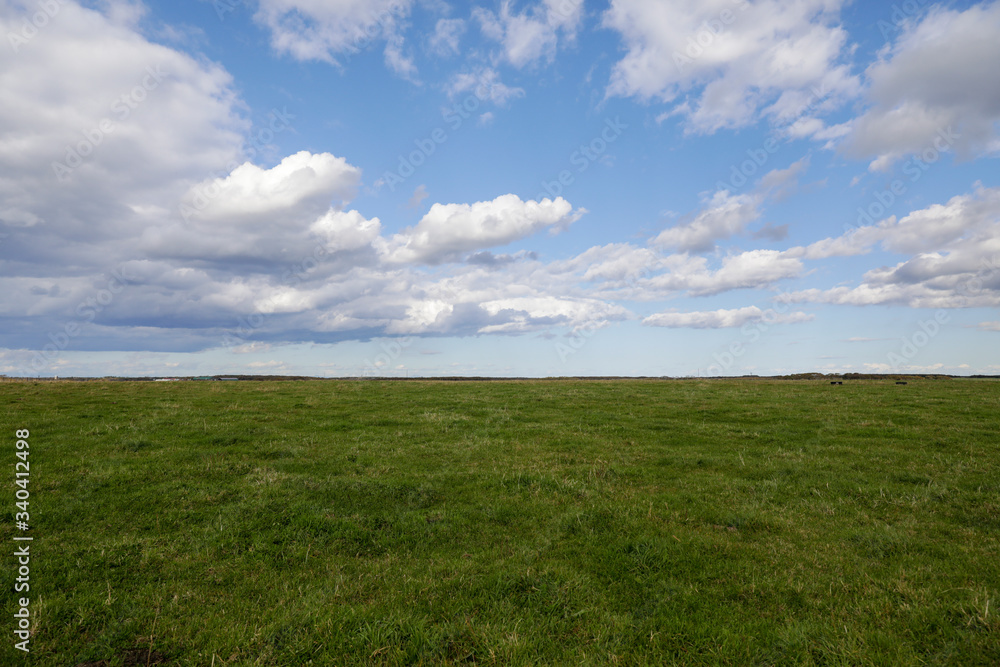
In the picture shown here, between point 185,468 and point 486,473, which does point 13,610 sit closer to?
point 185,468

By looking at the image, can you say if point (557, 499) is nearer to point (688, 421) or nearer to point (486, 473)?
point (486, 473)

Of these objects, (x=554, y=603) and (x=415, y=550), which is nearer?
(x=554, y=603)

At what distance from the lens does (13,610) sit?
25.7 ft

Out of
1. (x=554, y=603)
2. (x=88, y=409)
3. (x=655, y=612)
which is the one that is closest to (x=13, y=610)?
(x=554, y=603)

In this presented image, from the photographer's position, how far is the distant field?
23.2ft

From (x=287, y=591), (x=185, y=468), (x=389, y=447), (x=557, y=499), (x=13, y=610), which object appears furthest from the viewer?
(x=389, y=447)

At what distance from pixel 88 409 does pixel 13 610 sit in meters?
24.8

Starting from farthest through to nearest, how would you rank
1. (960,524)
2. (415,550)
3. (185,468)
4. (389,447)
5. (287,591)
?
(389,447), (185,468), (960,524), (415,550), (287,591)

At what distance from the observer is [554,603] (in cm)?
810

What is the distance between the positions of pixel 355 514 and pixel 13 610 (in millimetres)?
6126

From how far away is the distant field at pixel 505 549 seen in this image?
23.2ft

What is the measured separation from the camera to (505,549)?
404 inches

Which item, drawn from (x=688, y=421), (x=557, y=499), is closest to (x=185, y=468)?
(x=557, y=499)

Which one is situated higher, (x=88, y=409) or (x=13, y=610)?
(x=88, y=409)
